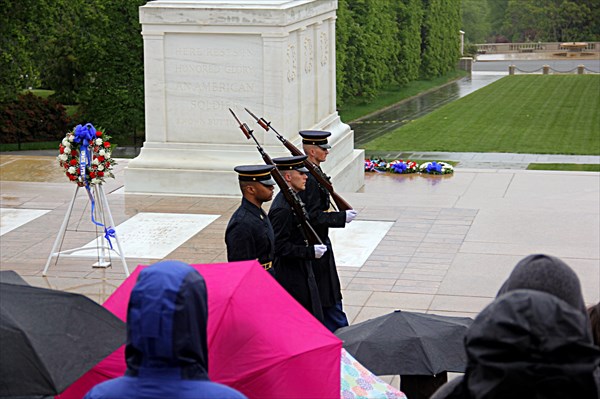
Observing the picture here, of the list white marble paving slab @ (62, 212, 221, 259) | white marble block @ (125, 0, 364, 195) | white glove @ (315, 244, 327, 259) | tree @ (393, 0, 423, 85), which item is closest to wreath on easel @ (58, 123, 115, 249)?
white marble paving slab @ (62, 212, 221, 259)

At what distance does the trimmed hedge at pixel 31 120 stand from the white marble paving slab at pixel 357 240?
1778cm

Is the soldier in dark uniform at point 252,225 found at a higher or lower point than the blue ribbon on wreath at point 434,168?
higher

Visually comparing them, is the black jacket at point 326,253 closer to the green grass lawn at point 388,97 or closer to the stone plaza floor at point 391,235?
the stone plaza floor at point 391,235

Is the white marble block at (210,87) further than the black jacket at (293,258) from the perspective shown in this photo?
Yes

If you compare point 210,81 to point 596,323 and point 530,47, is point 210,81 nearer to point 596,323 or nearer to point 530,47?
point 596,323

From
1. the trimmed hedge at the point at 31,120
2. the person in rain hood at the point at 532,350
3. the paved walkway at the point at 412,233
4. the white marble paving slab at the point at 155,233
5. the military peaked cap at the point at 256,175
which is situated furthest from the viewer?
the trimmed hedge at the point at 31,120

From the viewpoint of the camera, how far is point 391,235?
11.4 m

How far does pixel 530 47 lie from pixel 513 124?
35.6m

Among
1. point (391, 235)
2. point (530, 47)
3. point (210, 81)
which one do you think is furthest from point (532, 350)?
point (530, 47)

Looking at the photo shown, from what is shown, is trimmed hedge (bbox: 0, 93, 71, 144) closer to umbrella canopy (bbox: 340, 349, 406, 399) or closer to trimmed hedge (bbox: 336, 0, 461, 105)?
trimmed hedge (bbox: 336, 0, 461, 105)

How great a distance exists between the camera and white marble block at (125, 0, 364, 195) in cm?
1326

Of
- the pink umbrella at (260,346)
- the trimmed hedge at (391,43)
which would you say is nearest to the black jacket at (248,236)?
the pink umbrella at (260,346)

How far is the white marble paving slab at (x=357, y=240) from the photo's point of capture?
10486 millimetres

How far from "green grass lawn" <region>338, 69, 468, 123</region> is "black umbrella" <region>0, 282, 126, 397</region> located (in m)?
29.0
